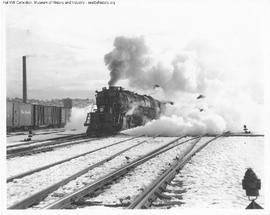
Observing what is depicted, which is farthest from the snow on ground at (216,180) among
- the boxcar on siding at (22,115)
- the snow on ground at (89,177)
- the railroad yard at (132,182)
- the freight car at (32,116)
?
the boxcar on siding at (22,115)

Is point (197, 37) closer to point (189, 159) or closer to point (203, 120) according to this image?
point (189, 159)

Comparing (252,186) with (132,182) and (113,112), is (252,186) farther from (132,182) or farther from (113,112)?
(113,112)

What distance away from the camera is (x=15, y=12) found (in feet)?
20.8

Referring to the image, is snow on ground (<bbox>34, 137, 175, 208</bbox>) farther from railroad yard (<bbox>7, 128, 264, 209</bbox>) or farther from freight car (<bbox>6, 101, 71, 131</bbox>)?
freight car (<bbox>6, 101, 71, 131</bbox>)

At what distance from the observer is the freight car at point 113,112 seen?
15.9m

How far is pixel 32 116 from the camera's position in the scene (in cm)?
2156

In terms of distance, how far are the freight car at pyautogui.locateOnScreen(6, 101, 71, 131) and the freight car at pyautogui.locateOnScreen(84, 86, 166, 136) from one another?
170 inches

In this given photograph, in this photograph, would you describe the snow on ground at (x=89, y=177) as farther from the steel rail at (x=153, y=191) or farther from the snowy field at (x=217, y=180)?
the snowy field at (x=217, y=180)

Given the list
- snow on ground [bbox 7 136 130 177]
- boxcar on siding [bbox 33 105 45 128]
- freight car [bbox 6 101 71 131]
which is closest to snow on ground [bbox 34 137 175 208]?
snow on ground [bbox 7 136 130 177]

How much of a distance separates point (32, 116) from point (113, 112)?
788cm

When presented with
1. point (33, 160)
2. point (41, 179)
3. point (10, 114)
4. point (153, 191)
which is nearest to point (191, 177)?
point (153, 191)

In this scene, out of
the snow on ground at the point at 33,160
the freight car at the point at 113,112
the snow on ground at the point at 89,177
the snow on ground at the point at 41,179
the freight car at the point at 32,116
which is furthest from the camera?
the freight car at the point at 32,116

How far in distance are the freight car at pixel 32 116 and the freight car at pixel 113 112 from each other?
14.2 feet

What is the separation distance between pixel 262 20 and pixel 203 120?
10.1m
